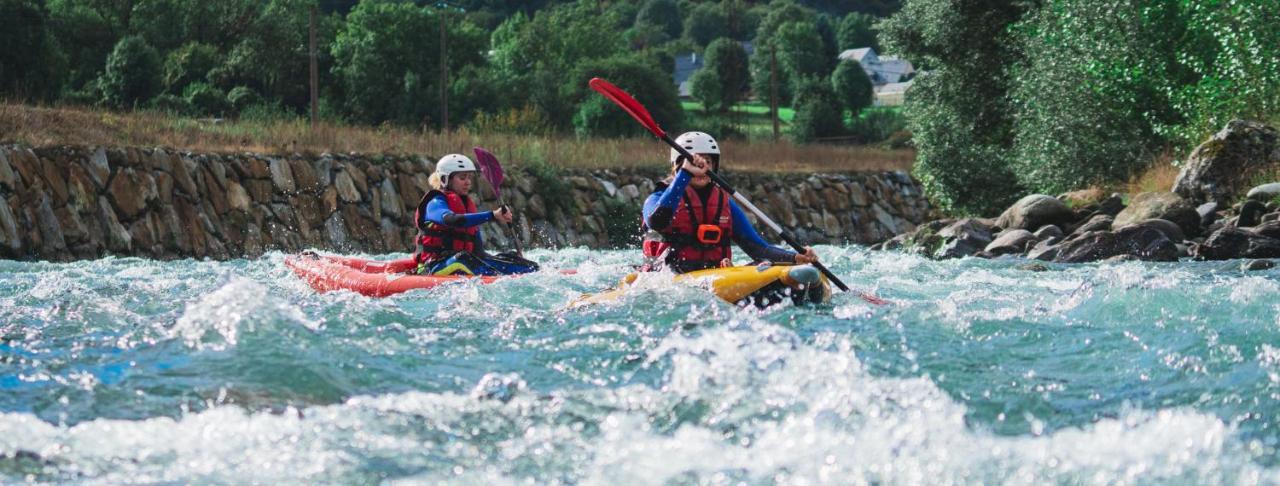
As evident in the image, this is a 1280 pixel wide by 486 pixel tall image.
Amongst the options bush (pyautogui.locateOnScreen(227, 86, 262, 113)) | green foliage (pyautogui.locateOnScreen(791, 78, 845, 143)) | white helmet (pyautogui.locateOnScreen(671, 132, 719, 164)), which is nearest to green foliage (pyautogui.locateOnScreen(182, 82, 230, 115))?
bush (pyautogui.locateOnScreen(227, 86, 262, 113))

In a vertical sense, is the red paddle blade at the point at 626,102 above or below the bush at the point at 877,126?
above

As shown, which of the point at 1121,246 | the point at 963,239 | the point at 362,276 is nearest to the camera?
the point at 362,276

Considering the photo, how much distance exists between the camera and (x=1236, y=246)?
1122cm

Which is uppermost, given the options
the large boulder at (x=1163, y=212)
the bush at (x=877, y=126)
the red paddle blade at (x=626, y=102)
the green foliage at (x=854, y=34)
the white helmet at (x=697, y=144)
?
the green foliage at (x=854, y=34)

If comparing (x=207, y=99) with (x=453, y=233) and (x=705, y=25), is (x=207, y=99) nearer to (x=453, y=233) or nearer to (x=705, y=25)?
(x=453, y=233)

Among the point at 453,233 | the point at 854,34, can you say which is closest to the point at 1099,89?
the point at 453,233

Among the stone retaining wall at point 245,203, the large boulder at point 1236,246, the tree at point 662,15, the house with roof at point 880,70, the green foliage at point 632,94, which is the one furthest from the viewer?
the tree at point 662,15

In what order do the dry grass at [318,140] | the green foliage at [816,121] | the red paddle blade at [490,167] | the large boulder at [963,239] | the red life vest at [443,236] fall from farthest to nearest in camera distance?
the green foliage at [816,121], the dry grass at [318,140], the large boulder at [963,239], the red paddle blade at [490,167], the red life vest at [443,236]

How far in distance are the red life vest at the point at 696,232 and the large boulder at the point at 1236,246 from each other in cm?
613

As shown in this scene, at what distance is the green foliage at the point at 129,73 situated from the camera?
94.2ft

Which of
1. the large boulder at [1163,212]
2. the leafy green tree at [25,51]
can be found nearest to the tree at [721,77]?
the leafy green tree at [25,51]

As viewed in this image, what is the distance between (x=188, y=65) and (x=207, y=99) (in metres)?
3.70

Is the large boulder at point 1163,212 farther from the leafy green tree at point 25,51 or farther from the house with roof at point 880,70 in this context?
the house with roof at point 880,70

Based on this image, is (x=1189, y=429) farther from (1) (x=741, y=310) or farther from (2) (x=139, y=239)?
(2) (x=139, y=239)
